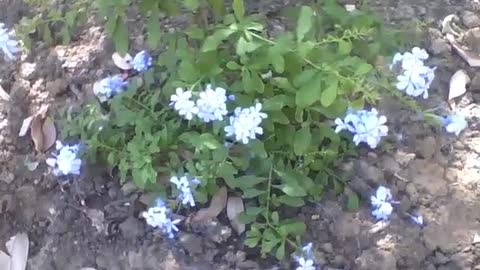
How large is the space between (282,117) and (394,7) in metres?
0.63

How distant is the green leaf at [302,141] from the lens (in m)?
2.05

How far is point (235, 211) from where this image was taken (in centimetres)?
217

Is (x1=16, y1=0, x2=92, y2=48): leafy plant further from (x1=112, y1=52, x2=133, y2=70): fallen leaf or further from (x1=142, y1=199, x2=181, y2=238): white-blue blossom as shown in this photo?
(x1=142, y1=199, x2=181, y2=238): white-blue blossom

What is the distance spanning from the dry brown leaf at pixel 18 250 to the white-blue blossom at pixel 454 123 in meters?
0.96

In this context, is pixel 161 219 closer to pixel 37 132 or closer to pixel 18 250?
pixel 18 250

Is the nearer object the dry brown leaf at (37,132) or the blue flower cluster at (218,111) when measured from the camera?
the blue flower cluster at (218,111)

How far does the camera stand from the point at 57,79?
246 cm

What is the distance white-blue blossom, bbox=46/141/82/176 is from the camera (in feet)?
6.99

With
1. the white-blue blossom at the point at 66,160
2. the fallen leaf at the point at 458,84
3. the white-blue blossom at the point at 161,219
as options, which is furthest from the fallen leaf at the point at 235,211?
the fallen leaf at the point at 458,84

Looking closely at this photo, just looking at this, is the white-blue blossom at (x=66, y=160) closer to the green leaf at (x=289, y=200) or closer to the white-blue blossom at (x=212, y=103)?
the white-blue blossom at (x=212, y=103)

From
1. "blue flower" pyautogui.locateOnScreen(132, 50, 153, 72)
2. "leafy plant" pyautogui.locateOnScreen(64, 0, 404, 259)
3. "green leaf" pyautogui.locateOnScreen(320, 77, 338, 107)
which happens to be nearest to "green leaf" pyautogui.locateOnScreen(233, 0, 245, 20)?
"leafy plant" pyautogui.locateOnScreen(64, 0, 404, 259)

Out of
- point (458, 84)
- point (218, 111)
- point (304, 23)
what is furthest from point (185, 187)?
point (458, 84)

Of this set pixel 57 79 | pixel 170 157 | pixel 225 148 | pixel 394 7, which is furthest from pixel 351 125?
pixel 57 79

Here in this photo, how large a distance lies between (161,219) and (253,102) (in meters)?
0.31
